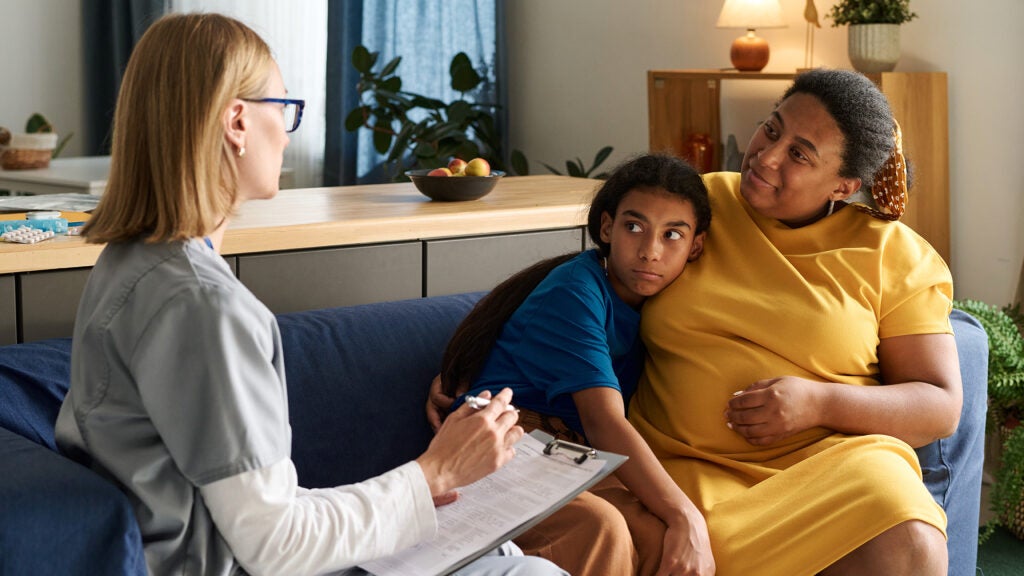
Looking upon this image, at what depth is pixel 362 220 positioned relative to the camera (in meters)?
2.31

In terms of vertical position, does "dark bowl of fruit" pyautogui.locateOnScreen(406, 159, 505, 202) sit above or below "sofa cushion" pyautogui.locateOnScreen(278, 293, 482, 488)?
above

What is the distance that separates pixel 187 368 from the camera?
3.69ft

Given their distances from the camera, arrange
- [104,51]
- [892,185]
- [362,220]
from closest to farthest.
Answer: [892,185] < [362,220] < [104,51]

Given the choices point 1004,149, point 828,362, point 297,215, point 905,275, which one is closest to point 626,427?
point 828,362

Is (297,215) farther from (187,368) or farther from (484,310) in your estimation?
(187,368)

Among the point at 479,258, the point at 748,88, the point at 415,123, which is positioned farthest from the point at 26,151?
the point at 748,88

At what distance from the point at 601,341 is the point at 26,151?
2947mm

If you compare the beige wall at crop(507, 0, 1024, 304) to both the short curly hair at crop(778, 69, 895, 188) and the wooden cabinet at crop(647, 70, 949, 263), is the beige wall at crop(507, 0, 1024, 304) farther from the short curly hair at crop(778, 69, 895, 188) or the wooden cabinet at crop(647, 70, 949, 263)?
the short curly hair at crop(778, 69, 895, 188)

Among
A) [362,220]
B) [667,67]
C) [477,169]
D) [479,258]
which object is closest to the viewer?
[362,220]

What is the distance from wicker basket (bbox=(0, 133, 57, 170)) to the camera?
13.0 feet

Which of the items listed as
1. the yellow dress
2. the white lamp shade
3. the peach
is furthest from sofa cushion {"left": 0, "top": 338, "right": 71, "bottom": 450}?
the white lamp shade

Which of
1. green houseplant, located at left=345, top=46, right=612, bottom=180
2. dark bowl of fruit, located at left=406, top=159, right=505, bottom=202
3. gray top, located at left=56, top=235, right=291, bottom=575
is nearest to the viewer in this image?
gray top, located at left=56, top=235, right=291, bottom=575

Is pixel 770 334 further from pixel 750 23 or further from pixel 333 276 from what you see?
pixel 750 23

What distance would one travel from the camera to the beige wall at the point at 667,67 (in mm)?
3477
